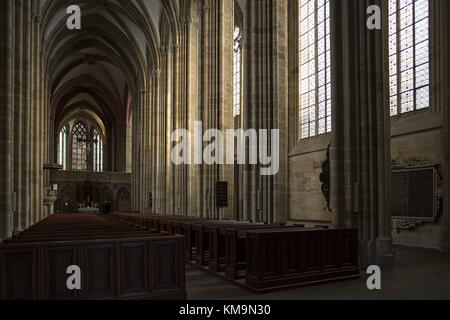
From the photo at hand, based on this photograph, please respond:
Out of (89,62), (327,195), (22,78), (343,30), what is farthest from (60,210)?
(343,30)

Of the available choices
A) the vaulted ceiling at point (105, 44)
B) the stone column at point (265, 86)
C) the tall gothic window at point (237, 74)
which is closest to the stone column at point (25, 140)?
the stone column at point (265, 86)

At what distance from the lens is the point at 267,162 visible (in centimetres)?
1477

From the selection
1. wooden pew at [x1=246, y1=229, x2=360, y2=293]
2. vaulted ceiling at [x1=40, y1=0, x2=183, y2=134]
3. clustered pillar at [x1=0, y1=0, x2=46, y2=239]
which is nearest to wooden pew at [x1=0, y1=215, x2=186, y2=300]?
wooden pew at [x1=246, y1=229, x2=360, y2=293]

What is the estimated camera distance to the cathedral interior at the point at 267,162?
20.5ft

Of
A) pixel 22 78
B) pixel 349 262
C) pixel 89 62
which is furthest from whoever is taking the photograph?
pixel 89 62

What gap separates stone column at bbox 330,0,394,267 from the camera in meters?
9.60

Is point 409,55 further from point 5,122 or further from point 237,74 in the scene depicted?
point 5,122

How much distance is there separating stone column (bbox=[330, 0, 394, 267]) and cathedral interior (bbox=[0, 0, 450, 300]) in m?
0.03

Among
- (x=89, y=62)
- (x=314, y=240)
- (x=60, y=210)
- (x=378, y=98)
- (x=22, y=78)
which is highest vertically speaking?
(x=89, y=62)

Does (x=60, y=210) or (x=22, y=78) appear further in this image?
(x=60, y=210)

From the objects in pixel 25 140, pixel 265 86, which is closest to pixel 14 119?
pixel 25 140
